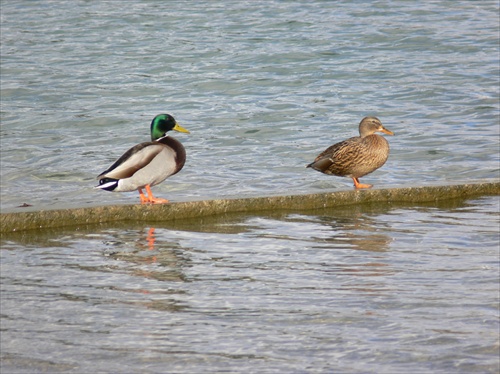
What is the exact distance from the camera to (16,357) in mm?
5449

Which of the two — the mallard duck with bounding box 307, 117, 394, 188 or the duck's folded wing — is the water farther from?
the duck's folded wing

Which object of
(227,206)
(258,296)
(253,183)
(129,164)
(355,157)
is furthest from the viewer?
(253,183)

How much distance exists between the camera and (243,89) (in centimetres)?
2138

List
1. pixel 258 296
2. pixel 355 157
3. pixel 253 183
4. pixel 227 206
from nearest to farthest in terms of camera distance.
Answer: pixel 258 296 → pixel 227 206 → pixel 355 157 → pixel 253 183

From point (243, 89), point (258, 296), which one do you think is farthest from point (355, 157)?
point (243, 89)

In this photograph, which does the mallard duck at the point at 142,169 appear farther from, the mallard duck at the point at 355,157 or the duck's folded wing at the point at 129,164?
the mallard duck at the point at 355,157

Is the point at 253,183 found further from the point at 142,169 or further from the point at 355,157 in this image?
the point at 142,169

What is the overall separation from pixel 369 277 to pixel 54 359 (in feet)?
7.66

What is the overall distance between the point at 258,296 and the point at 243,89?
15.0m

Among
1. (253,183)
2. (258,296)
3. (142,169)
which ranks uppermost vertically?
(142,169)

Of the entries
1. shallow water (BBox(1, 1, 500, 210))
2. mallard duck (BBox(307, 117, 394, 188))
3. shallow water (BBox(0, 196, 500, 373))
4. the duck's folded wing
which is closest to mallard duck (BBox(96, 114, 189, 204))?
the duck's folded wing

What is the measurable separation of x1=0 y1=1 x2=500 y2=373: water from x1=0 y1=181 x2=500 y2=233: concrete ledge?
0.40ft

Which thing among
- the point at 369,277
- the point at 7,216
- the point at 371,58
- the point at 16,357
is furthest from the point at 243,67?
the point at 16,357

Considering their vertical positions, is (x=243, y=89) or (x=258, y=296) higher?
(x=243, y=89)
